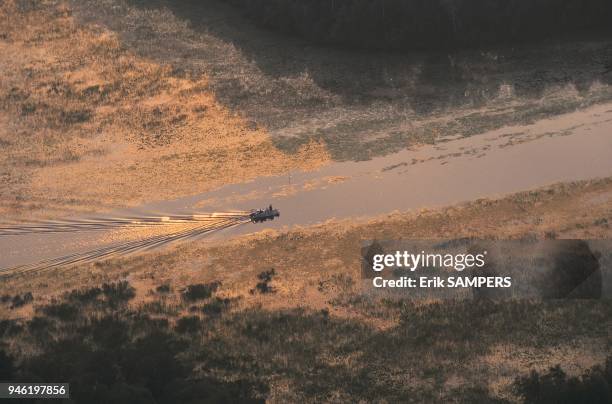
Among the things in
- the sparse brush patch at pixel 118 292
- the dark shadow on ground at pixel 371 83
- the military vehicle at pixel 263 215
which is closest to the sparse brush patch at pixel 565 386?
the sparse brush patch at pixel 118 292

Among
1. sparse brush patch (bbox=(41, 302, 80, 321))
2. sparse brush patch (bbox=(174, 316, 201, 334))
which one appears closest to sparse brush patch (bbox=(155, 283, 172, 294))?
sparse brush patch (bbox=(174, 316, 201, 334))

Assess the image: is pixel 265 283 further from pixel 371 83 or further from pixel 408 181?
pixel 371 83

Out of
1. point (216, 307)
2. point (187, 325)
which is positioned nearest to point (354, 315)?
point (216, 307)

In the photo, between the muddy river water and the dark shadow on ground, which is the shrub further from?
the dark shadow on ground

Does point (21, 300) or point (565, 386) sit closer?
point (565, 386)

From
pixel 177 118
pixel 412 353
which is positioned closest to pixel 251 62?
pixel 177 118

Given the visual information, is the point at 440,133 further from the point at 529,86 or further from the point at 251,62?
the point at 251,62

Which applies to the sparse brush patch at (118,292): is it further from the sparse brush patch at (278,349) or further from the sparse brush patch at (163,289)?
the sparse brush patch at (163,289)
